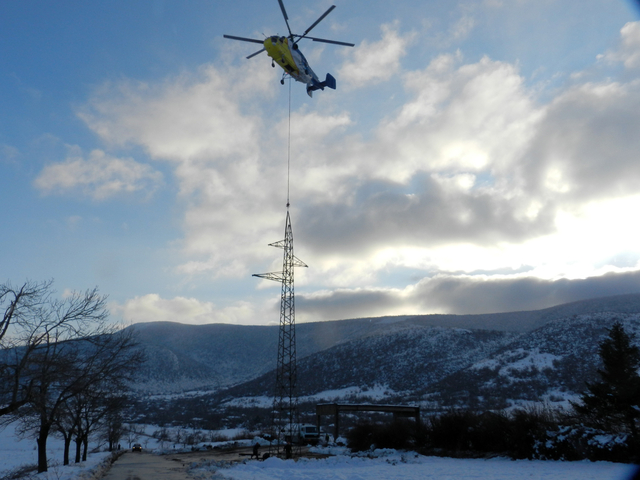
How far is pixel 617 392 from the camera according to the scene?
2306cm

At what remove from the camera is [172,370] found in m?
191

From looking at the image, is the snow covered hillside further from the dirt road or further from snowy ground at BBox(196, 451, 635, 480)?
A: snowy ground at BBox(196, 451, 635, 480)

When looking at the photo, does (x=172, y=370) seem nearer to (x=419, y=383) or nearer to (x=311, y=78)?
(x=419, y=383)

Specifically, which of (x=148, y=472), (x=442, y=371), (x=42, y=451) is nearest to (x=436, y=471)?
(x=148, y=472)

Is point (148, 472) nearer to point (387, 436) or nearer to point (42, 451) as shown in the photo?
point (42, 451)

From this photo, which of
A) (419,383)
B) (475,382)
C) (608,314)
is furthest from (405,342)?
(608,314)

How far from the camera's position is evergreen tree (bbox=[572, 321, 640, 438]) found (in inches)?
886

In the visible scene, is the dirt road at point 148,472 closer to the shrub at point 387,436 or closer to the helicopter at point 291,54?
the shrub at point 387,436

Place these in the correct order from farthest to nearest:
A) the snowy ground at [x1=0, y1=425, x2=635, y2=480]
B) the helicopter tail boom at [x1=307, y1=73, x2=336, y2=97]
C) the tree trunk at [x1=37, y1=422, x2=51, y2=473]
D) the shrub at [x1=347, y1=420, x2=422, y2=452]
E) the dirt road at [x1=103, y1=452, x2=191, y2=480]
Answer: the helicopter tail boom at [x1=307, y1=73, x2=336, y2=97], the shrub at [x1=347, y1=420, x2=422, y2=452], the tree trunk at [x1=37, y1=422, x2=51, y2=473], the dirt road at [x1=103, y1=452, x2=191, y2=480], the snowy ground at [x1=0, y1=425, x2=635, y2=480]

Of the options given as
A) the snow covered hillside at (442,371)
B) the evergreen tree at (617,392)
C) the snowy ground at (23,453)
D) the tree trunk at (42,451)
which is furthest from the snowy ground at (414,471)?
the snow covered hillside at (442,371)

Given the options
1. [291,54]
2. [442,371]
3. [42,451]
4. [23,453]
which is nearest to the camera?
[42,451]

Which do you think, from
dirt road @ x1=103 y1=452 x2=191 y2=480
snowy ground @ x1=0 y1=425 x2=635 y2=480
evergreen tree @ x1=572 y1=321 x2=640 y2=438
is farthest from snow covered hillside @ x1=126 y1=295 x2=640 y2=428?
evergreen tree @ x1=572 y1=321 x2=640 y2=438

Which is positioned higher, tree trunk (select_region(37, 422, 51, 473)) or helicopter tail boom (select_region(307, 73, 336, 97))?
helicopter tail boom (select_region(307, 73, 336, 97))

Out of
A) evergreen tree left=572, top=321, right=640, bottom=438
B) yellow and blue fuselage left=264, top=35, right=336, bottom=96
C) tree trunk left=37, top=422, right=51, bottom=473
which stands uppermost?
yellow and blue fuselage left=264, top=35, right=336, bottom=96
